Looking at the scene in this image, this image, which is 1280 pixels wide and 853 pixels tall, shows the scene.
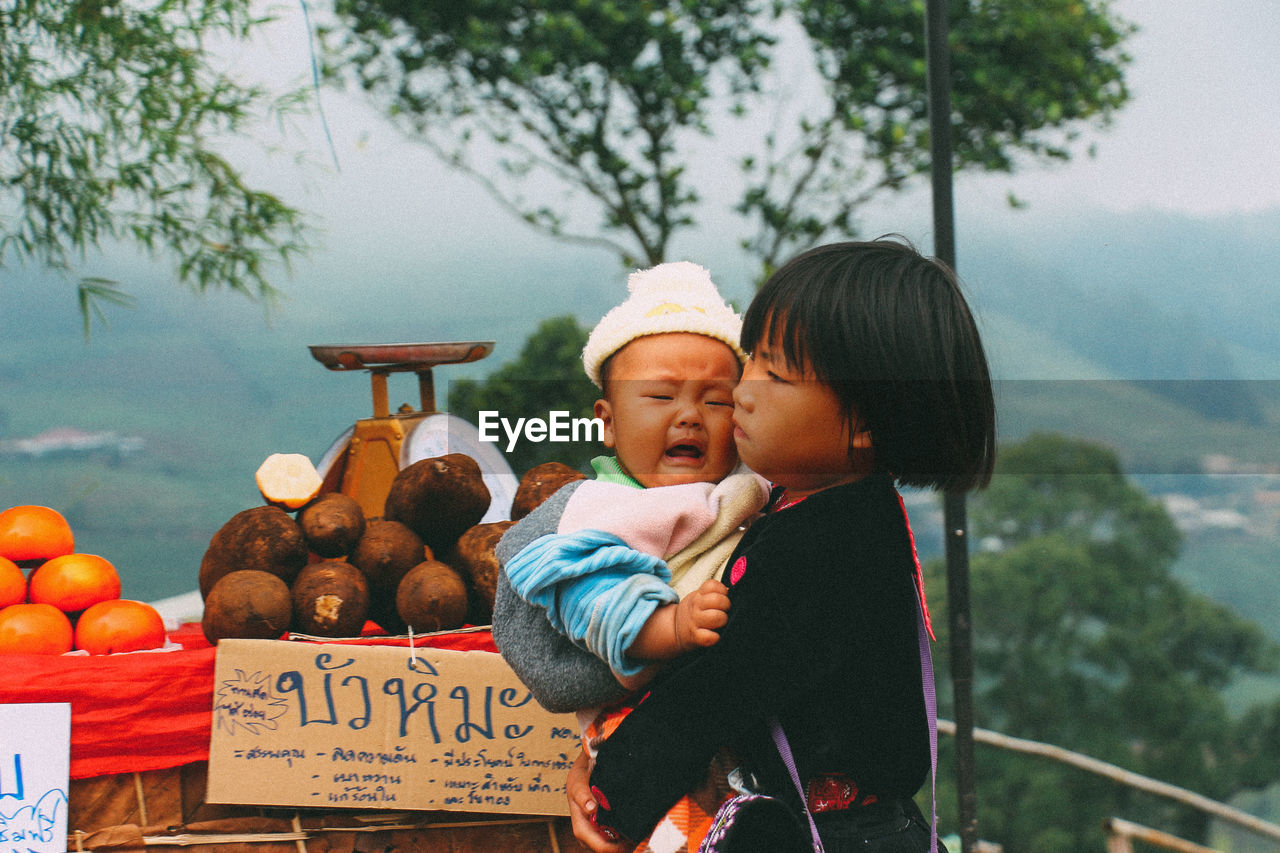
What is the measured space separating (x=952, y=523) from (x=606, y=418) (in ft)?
4.38

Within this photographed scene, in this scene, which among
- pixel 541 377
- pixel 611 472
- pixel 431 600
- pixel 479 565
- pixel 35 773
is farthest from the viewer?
pixel 541 377

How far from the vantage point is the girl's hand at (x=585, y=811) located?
1147mm

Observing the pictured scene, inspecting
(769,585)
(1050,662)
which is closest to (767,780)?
(769,585)

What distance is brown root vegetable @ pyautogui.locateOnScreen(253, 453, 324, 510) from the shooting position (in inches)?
82.7

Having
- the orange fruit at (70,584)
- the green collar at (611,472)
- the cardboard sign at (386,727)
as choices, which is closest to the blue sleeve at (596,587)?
the green collar at (611,472)

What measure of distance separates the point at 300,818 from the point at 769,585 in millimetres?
1149

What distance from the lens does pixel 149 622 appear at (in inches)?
78.8

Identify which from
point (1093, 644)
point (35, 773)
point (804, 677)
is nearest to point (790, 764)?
point (804, 677)

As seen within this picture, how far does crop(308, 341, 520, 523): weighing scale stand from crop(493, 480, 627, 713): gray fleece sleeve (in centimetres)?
109

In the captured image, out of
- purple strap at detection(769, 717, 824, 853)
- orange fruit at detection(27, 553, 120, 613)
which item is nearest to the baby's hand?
purple strap at detection(769, 717, 824, 853)

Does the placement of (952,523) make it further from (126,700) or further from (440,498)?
(126,700)

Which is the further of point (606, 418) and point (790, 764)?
point (606, 418)

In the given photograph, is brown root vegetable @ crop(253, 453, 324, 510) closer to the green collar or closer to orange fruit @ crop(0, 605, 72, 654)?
orange fruit @ crop(0, 605, 72, 654)

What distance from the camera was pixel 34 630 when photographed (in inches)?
74.4
